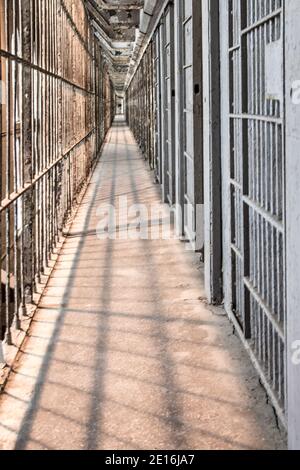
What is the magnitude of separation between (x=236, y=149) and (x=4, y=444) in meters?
1.99

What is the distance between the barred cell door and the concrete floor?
19 cm

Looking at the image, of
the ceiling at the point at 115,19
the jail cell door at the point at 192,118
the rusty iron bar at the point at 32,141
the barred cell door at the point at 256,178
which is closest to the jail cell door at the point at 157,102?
the ceiling at the point at 115,19

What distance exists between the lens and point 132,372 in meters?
3.30

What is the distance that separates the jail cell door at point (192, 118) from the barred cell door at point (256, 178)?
53.4 inches

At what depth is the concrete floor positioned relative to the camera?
2648 millimetres

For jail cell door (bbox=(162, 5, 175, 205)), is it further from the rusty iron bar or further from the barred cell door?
the barred cell door

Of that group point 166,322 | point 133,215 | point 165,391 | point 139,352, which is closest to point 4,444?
point 165,391

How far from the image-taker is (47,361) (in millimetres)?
3482

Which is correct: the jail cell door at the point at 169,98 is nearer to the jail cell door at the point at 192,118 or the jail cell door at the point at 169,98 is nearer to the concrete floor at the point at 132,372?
the jail cell door at the point at 192,118

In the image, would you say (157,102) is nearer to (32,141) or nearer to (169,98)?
(169,98)

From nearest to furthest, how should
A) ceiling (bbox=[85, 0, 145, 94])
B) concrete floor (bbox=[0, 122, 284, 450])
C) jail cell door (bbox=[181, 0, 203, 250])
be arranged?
concrete floor (bbox=[0, 122, 284, 450]), jail cell door (bbox=[181, 0, 203, 250]), ceiling (bbox=[85, 0, 145, 94])

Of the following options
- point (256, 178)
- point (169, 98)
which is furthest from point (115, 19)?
point (256, 178)

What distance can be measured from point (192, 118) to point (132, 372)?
2848mm

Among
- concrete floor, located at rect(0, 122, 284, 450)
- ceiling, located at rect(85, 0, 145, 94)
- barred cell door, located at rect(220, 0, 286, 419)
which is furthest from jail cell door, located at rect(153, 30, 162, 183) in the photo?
barred cell door, located at rect(220, 0, 286, 419)
